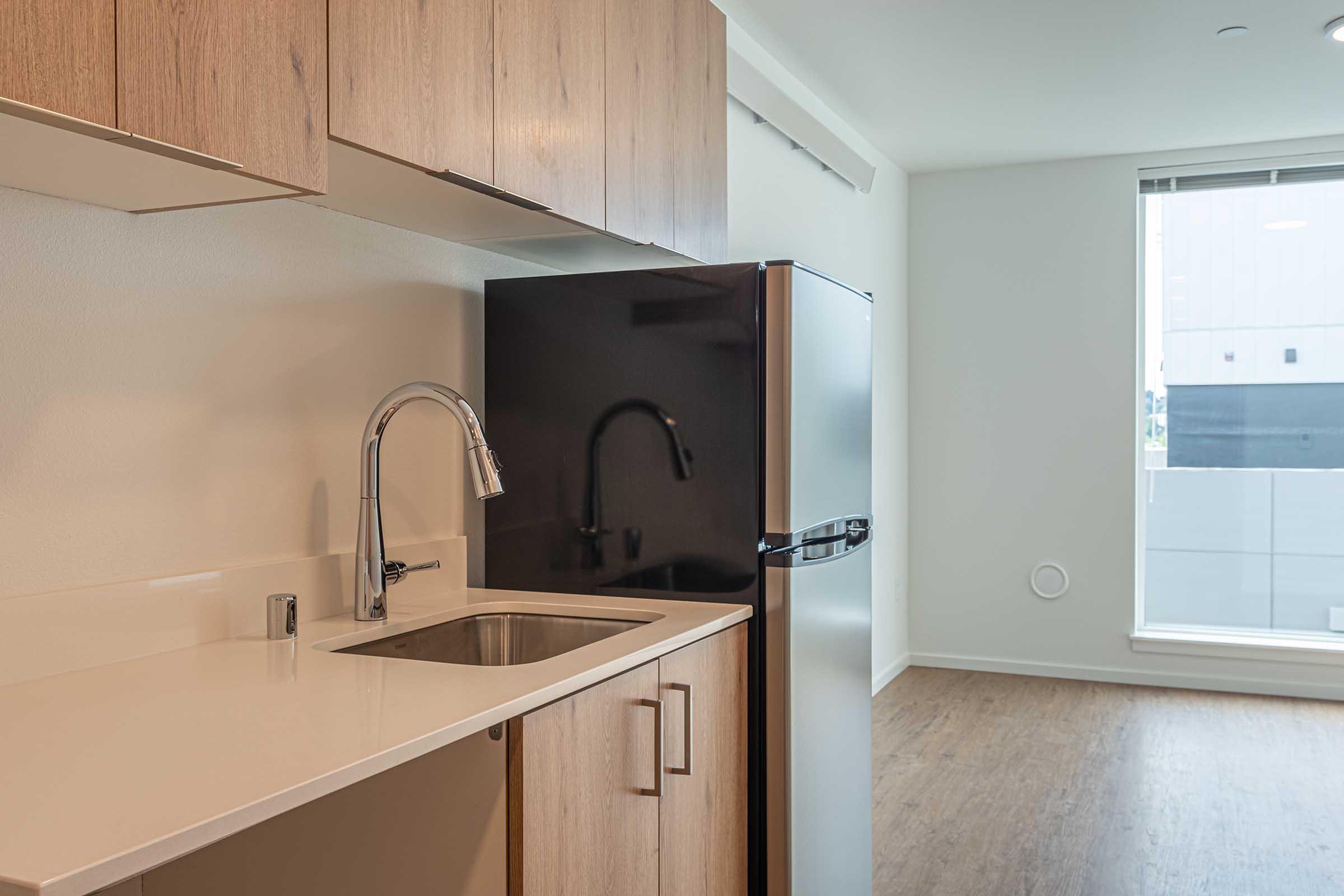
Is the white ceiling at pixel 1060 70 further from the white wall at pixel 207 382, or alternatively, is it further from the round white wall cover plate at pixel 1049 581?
the round white wall cover plate at pixel 1049 581

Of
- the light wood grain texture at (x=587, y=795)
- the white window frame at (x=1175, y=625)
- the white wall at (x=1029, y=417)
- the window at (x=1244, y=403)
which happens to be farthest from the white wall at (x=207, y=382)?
the window at (x=1244, y=403)

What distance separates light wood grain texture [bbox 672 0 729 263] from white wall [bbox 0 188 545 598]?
1.71 ft

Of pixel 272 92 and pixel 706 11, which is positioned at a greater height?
pixel 706 11

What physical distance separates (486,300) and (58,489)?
3.16 feet

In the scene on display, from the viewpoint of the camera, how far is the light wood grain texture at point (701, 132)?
2.25 meters

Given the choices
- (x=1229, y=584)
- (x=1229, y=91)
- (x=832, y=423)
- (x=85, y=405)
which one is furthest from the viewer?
(x=1229, y=584)

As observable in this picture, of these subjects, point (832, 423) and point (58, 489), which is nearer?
point (58, 489)

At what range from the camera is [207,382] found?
159cm

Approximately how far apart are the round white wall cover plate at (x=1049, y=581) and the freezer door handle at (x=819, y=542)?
2.96 meters

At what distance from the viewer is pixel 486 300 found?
217cm

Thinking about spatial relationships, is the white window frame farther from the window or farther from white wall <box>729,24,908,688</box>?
white wall <box>729,24,908,688</box>

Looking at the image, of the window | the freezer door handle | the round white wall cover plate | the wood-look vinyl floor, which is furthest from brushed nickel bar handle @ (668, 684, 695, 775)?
the window

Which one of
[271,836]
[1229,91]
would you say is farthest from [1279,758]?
[271,836]

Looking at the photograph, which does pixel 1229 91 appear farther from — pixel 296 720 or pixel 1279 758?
pixel 296 720
